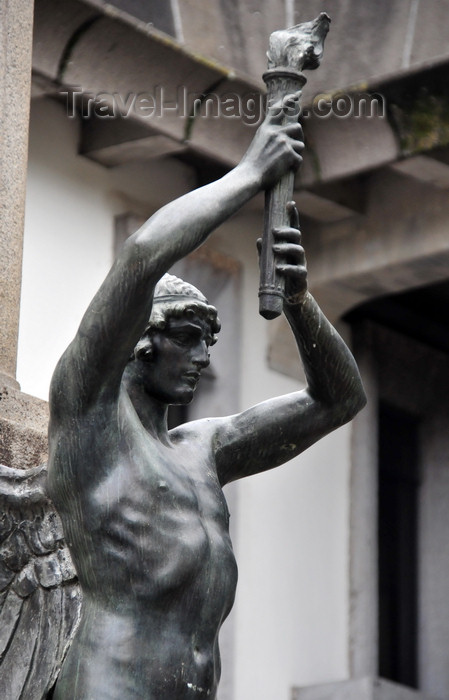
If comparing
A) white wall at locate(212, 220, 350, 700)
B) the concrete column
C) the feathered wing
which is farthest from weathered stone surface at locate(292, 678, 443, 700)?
the feathered wing

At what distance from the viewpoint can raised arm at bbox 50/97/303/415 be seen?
16.7 ft

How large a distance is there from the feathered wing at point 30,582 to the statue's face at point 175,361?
1.18 feet

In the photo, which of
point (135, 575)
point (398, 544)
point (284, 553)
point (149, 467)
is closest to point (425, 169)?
point (284, 553)

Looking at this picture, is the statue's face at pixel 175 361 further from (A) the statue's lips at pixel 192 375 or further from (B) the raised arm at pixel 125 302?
(B) the raised arm at pixel 125 302

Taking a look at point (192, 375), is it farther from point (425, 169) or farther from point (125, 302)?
point (425, 169)

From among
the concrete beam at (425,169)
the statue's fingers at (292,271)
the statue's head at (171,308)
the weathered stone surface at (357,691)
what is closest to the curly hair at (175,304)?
the statue's head at (171,308)

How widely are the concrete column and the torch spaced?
1067 millimetres

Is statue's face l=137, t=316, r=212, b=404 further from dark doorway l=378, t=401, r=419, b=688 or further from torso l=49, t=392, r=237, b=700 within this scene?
dark doorway l=378, t=401, r=419, b=688

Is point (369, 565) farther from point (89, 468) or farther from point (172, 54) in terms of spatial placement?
point (89, 468)

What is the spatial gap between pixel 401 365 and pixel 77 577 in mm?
7835

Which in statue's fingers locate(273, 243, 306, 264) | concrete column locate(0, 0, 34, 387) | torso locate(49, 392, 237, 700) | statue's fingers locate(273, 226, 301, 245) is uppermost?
concrete column locate(0, 0, 34, 387)

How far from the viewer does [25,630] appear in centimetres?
556

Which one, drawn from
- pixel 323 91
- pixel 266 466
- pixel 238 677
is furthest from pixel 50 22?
pixel 266 466

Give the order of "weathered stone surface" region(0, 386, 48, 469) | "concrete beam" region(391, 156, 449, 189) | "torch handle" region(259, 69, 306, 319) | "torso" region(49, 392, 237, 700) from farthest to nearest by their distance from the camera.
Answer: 1. "concrete beam" region(391, 156, 449, 189)
2. "weathered stone surface" region(0, 386, 48, 469)
3. "torch handle" region(259, 69, 306, 319)
4. "torso" region(49, 392, 237, 700)
